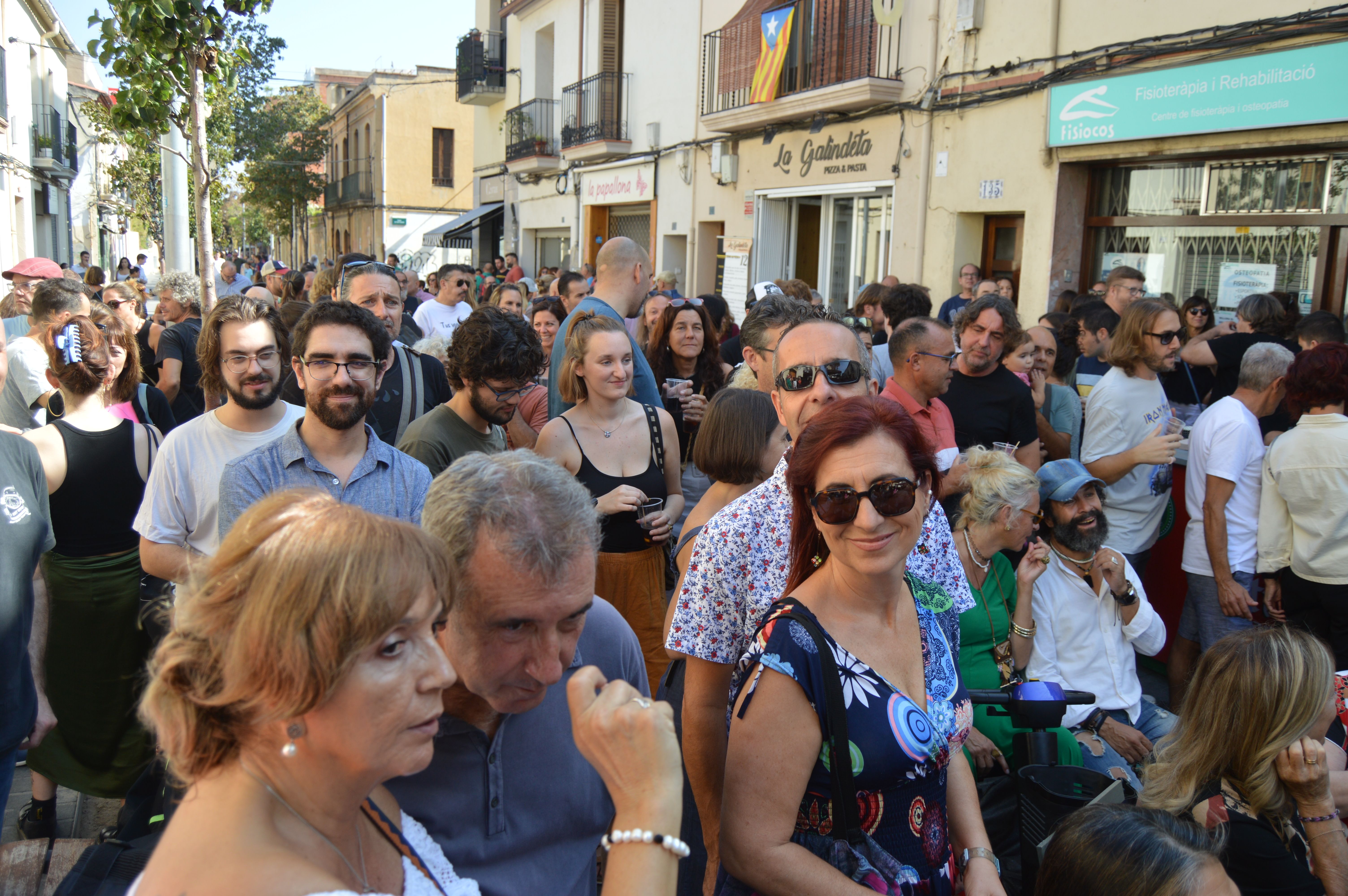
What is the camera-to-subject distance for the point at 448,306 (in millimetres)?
8523

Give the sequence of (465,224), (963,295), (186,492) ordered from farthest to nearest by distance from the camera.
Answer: (465,224), (963,295), (186,492)

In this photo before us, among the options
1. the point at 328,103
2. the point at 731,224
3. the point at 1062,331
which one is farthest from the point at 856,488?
the point at 328,103

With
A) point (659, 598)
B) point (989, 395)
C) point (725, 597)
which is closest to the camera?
point (725, 597)

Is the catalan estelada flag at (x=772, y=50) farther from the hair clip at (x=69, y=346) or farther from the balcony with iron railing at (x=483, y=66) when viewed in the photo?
the balcony with iron railing at (x=483, y=66)

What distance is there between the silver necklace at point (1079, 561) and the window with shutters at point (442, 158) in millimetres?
37295

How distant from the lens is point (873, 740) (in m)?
1.85

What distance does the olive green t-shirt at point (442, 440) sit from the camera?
134 inches

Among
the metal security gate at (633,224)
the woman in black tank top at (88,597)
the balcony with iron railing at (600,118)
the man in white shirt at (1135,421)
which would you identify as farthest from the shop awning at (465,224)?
the woman in black tank top at (88,597)

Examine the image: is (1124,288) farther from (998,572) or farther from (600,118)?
(600,118)

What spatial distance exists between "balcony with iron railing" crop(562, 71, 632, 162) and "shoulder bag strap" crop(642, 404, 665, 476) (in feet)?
52.0

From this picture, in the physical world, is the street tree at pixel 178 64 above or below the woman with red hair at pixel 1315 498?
above

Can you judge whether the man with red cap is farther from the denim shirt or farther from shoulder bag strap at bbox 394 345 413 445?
the denim shirt

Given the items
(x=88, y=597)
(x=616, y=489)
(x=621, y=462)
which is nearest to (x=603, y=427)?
(x=621, y=462)

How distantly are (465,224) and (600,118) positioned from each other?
29.1 feet
